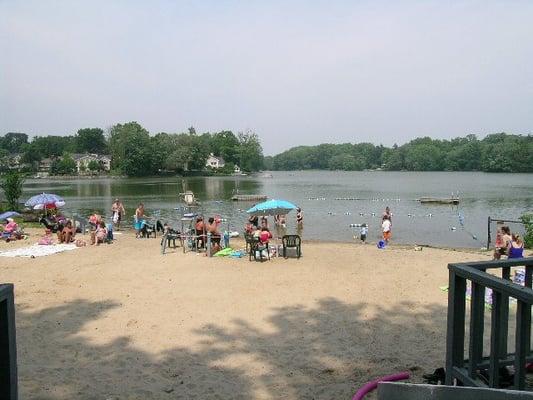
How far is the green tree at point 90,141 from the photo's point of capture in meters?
162

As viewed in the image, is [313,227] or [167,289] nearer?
[167,289]

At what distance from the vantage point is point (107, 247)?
1628 centimetres

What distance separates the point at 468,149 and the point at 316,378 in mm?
160009

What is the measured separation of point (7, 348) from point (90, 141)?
171 meters

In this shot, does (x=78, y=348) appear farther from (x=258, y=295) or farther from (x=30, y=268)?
(x=30, y=268)

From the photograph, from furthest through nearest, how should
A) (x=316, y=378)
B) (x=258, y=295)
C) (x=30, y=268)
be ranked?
(x=30, y=268), (x=258, y=295), (x=316, y=378)

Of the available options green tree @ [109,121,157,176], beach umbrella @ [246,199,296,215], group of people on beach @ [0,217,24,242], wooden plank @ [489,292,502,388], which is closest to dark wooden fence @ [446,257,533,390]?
wooden plank @ [489,292,502,388]

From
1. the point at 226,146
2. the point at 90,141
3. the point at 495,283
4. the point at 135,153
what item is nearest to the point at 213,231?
the point at 495,283

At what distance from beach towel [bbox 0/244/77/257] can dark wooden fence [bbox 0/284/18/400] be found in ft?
38.7

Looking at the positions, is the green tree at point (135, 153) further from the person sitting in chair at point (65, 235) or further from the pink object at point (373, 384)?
the pink object at point (373, 384)

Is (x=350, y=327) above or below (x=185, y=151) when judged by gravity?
below

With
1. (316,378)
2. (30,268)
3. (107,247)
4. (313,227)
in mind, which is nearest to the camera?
(316,378)

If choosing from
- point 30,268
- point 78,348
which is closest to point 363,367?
point 78,348

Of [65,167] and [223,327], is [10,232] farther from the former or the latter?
[65,167]
